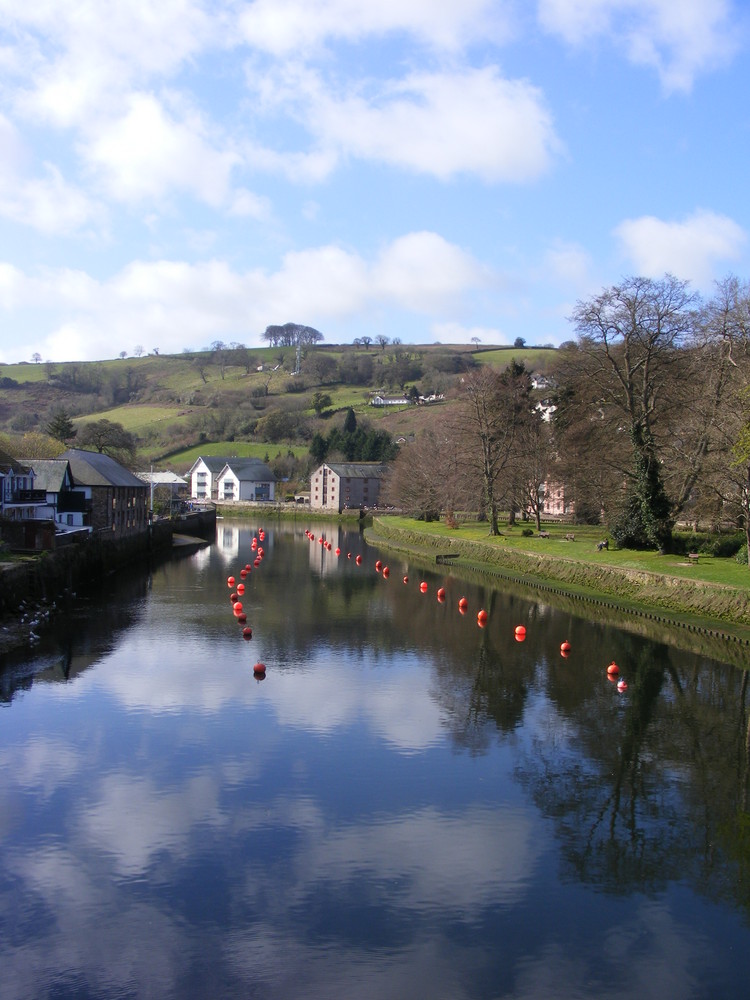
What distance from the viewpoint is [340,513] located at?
116m

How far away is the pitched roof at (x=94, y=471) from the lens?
57.9m

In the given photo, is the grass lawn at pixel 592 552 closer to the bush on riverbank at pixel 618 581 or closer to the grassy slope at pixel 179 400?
the bush on riverbank at pixel 618 581

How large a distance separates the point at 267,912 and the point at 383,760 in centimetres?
664

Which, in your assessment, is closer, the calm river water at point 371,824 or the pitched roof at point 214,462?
the calm river water at point 371,824

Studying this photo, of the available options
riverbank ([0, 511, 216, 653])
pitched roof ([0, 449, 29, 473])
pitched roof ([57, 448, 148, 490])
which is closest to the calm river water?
riverbank ([0, 511, 216, 653])

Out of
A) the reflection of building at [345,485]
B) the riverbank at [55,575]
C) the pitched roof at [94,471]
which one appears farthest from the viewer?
the reflection of building at [345,485]

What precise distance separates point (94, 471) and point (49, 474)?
5.28 metres

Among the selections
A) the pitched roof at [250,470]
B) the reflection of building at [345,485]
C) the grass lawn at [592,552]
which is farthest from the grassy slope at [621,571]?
the pitched roof at [250,470]

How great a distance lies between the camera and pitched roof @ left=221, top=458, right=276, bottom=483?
5172 inches

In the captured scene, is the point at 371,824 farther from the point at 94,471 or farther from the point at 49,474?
the point at 94,471

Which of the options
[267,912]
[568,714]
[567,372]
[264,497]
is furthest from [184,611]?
[264,497]

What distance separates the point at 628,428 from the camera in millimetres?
51531

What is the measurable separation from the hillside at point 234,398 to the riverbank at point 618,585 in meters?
76.4

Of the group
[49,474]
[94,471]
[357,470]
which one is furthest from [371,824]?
[357,470]
